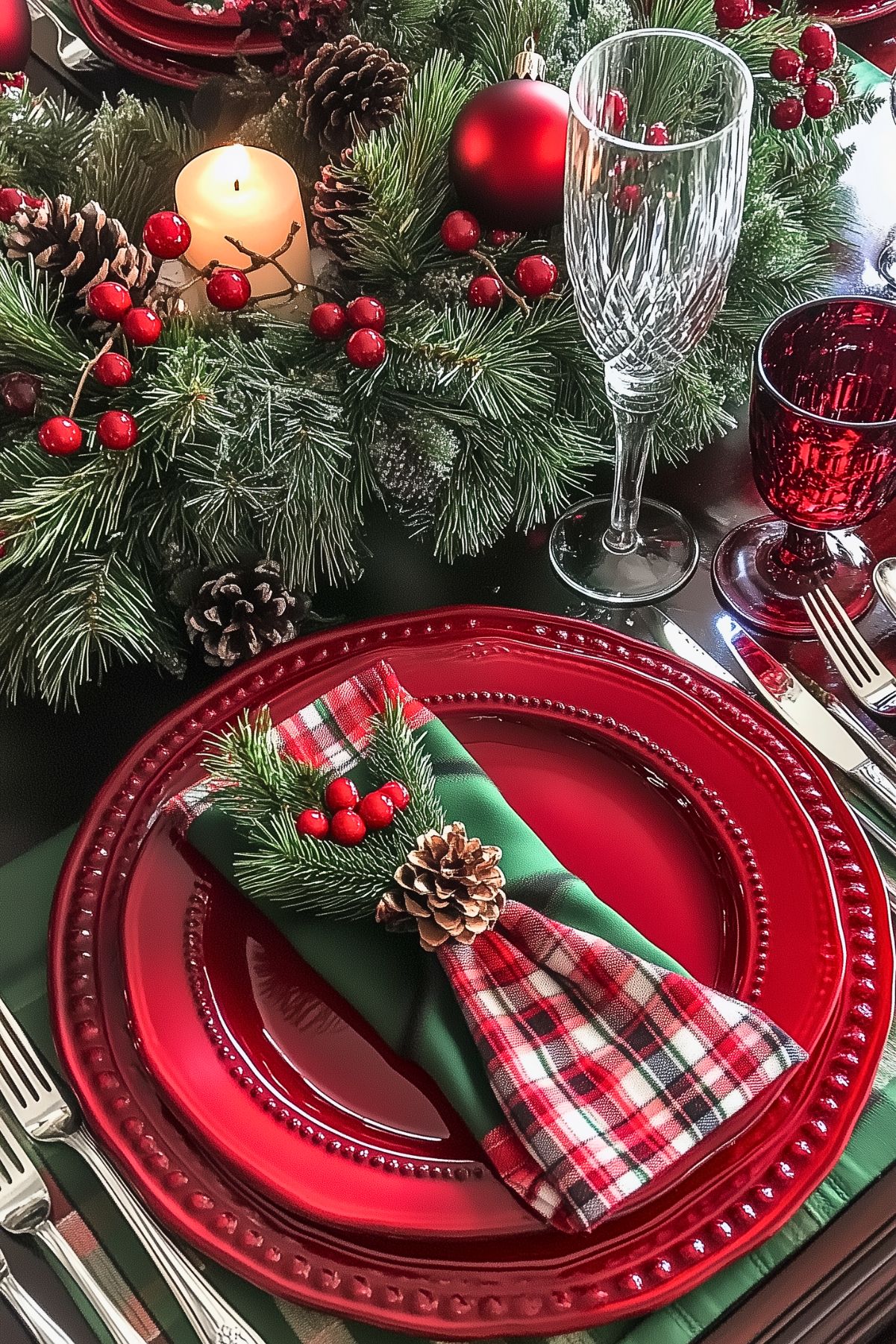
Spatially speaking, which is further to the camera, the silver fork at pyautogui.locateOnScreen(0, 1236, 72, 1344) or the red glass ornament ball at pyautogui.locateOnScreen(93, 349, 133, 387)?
the red glass ornament ball at pyautogui.locateOnScreen(93, 349, 133, 387)

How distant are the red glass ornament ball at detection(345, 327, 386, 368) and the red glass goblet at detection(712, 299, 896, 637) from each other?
0.18m

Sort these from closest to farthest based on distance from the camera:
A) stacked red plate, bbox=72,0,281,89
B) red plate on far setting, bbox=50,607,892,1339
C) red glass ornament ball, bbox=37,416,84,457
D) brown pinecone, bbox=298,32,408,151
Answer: red plate on far setting, bbox=50,607,892,1339 → red glass ornament ball, bbox=37,416,84,457 → brown pinecone, bbox=298,32,408,151 → stacked red plate, bbox=72,0,281,89

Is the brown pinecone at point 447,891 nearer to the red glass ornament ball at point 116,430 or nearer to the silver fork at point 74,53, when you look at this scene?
the red glass ornament ball at point 116,430

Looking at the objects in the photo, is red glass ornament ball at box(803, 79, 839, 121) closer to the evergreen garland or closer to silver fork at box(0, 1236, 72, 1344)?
the evergreen garland

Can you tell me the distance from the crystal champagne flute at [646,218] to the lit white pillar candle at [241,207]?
0.16 meters

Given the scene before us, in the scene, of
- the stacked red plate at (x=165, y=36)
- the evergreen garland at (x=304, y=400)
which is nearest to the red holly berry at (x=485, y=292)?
the evergreen garland at (x=304, y=400)

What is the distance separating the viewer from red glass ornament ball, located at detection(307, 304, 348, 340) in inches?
22.2

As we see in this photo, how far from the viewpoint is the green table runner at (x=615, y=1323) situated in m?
0.39

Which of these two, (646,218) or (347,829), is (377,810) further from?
(646,218)

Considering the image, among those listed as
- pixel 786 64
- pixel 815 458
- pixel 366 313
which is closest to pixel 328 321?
pixel 366 313

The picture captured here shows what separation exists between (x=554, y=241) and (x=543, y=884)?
37cm

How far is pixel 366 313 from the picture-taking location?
56 centimetres

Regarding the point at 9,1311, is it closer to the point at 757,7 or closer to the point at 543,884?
the point at 543,884

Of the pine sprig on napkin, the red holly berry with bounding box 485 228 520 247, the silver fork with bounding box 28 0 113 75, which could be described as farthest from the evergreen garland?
the silver fork with bounding box 28 0 113 75
